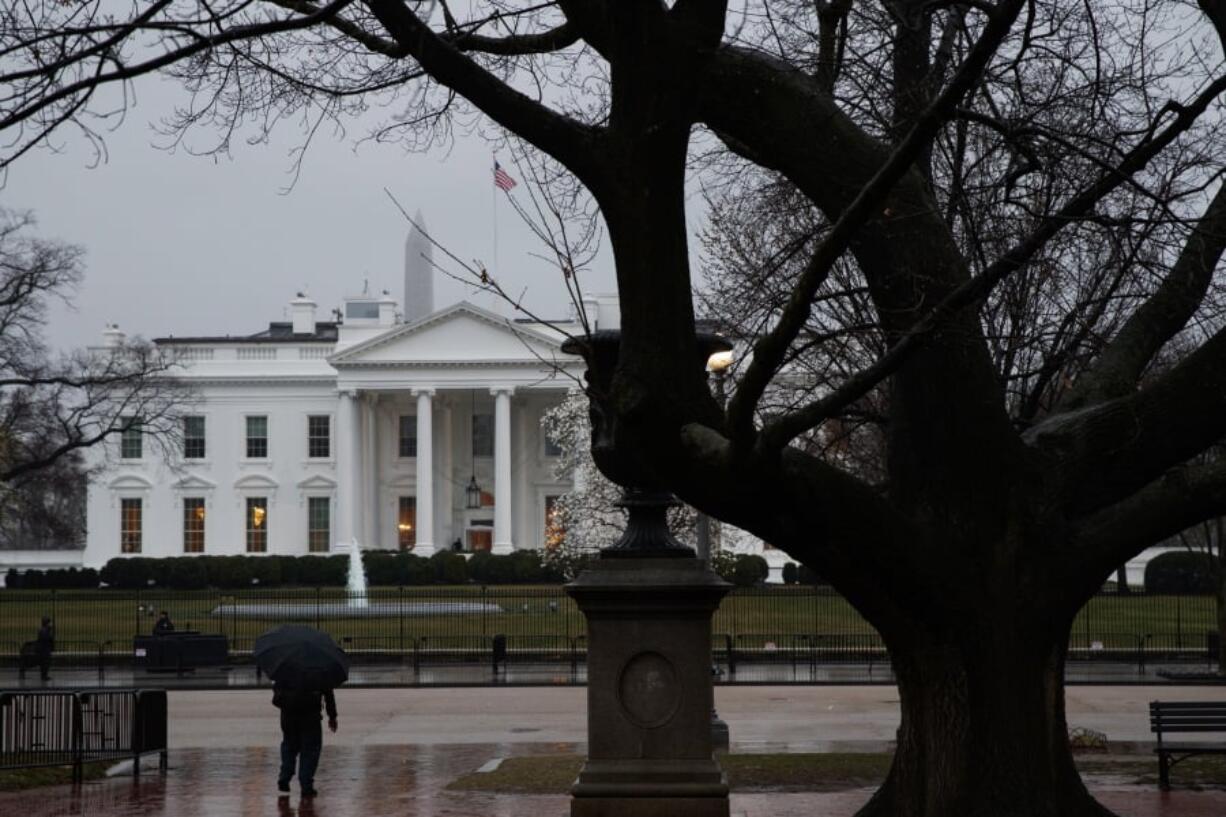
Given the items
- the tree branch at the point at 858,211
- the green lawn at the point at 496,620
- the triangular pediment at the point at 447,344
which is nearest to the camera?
the tree branch at the point at 858,211

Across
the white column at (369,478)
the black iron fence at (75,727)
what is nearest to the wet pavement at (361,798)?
the black iron fence at (75,727)

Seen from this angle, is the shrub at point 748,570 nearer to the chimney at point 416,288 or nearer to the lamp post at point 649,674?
the chimney at point 416,288

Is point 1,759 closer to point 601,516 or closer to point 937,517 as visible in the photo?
point 937,517

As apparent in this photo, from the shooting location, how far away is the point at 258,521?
8500 cm

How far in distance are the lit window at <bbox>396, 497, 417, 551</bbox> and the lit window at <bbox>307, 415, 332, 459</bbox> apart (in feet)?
14.4

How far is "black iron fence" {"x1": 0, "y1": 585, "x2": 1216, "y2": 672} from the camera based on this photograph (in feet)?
123

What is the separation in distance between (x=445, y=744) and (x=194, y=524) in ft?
219

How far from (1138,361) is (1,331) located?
4294 centimetres

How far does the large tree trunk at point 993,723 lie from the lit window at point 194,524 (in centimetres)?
7744

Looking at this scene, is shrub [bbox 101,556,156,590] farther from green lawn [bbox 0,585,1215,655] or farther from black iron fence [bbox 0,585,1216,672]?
green lawn [bbox 0,585,1215,655]

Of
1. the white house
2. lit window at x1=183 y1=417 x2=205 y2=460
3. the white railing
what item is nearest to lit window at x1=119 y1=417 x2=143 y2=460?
the white house

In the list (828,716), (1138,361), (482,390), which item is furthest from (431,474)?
(1138,361)

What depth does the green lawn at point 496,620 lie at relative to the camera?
137 feet

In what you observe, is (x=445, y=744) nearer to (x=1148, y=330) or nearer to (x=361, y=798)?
(x=361, y=798)
